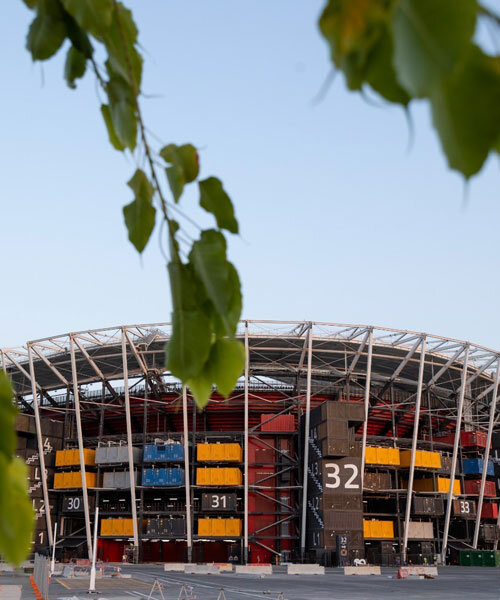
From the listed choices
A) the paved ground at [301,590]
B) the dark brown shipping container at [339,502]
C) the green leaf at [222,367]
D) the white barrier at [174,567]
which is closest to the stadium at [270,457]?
the dark brown shipping container at [339,502]

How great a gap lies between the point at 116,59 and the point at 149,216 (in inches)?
15.0

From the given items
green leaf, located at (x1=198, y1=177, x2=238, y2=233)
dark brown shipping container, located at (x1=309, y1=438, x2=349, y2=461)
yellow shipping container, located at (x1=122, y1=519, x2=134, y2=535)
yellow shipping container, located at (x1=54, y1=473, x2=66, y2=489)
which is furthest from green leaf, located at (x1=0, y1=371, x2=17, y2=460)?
yellow shipping container, located at (x1=54, y1=473, x2=66, y2=489)


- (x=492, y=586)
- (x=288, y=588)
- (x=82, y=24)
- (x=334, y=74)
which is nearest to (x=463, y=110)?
(x=334, y=74)

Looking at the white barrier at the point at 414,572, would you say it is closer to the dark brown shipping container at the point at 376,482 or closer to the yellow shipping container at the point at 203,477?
the dark brown shipping container at the point at 376,482

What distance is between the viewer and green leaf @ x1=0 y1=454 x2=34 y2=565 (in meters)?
1.02

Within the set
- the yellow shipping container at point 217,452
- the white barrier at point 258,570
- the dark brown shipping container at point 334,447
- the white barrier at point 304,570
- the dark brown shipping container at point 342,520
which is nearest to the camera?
the white barrier at point 258,570

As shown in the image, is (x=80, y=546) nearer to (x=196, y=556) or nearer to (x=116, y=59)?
(x=196, y=556)

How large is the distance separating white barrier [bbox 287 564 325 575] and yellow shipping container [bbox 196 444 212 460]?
16.7m

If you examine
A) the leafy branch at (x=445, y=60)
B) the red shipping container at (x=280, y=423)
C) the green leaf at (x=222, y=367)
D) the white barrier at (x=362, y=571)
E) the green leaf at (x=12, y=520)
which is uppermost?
the leafy branch at (x=445, y=60)

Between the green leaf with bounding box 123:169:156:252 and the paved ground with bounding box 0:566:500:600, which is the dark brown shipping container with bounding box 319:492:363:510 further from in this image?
the green leaf with bounding box 123:169:156:252

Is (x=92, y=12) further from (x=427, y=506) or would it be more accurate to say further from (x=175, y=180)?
(x=427, y=506)

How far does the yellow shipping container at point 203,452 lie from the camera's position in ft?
208

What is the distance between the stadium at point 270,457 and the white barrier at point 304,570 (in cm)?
A: 716

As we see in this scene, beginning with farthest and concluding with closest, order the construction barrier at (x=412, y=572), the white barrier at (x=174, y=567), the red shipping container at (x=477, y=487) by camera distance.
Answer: the red shipping container at (x=477, y=487), the white barrier at (x=174, y=567), the construction barrier at (x=412, y=572)
